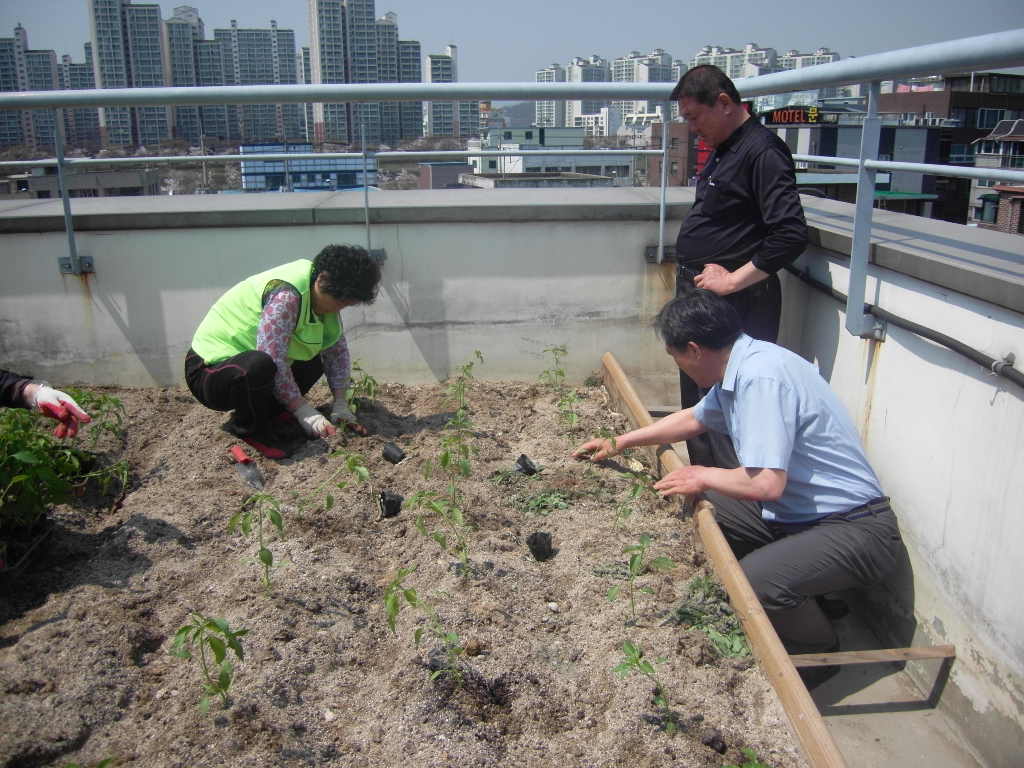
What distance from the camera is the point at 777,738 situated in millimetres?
1924

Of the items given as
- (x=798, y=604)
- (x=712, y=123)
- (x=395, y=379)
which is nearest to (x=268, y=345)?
(x=395, y=379)

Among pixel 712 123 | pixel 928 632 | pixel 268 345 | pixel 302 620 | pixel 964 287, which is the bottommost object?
pixel 928 632

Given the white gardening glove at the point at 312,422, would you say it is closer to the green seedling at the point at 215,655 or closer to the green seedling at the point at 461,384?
the green seedling at the point at 461,384

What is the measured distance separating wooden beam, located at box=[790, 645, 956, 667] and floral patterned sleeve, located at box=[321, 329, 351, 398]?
7.38 feet

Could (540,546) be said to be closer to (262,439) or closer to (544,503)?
(544,503)

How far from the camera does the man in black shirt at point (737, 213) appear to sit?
3.05 metres

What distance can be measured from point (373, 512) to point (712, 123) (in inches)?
79.4

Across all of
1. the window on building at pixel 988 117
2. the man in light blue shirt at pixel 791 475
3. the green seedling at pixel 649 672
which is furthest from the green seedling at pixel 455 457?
the window on building at pixel 988 117

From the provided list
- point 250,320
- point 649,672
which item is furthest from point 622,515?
point 250,320

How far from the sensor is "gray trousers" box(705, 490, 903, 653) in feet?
8.34

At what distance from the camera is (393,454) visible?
→ 11.1 ft

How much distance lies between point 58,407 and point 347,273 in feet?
3.88

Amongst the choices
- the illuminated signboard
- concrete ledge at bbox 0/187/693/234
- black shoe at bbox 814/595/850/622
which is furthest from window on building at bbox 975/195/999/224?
black shoe at bbox 814/595/850/622

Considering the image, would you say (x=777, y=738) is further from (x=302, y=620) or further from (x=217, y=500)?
(x=217, y=500)
